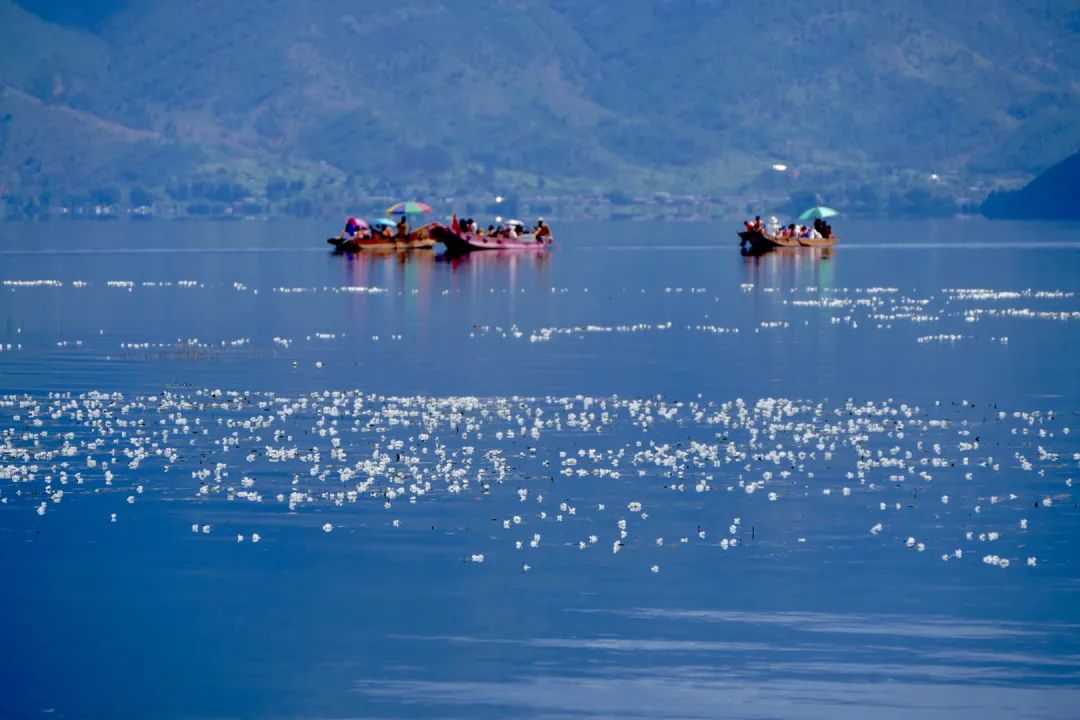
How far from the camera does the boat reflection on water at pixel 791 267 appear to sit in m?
111

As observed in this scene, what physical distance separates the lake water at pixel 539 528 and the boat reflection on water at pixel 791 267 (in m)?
43.0

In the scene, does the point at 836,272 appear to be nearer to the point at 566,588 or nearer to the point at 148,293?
the point at 148,293

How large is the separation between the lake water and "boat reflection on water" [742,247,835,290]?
43.0m

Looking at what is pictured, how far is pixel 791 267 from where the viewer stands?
132250mm

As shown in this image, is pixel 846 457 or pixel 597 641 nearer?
pixel 597 641

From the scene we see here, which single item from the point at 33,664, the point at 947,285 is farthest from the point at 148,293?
the point at 33,664

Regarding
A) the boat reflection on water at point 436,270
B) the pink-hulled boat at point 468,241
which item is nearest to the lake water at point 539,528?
the boat reflection on water at point 436,270

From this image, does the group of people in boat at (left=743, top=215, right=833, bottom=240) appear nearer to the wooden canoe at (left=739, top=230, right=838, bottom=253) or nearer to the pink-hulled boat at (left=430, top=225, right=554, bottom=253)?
the wooden canoe at (left=739, top=230, right=838, bottom=253)

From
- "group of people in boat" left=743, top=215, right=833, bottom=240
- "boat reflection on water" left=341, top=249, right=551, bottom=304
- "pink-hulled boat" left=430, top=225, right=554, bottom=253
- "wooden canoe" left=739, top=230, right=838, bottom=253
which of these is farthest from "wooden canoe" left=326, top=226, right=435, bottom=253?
"wooden canoe" left=739, top=230, right=838, bottom=253

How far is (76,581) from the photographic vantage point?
94.2 ft

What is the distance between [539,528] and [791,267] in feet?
334

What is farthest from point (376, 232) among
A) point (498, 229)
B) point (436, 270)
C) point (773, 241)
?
point (436, 270)

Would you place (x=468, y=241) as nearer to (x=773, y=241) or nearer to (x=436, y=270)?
(x=773, y=241)

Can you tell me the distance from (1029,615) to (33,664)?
12.2 m
